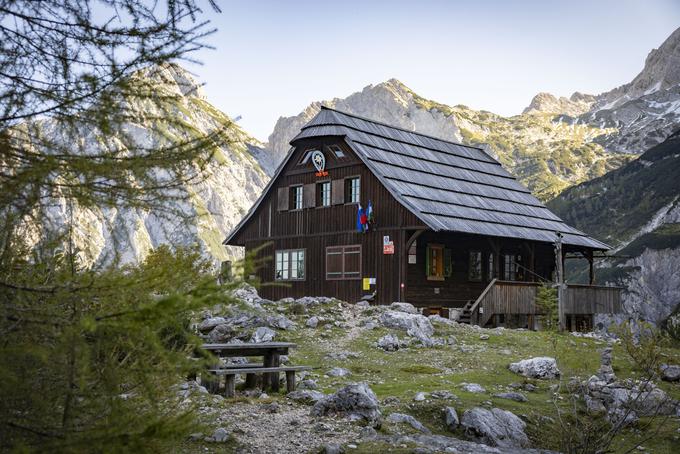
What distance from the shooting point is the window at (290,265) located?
97.7 ft

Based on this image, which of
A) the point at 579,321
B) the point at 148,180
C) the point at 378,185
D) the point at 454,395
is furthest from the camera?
the point at 579,321

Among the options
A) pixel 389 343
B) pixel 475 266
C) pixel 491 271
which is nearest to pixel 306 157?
pixel 475 266

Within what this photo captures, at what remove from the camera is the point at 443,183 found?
30.5m

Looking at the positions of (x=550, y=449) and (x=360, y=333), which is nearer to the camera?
(x=550, y=449)

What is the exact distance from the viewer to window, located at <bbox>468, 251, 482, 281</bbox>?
95.7ft

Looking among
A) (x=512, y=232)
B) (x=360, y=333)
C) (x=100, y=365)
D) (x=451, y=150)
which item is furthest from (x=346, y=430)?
(x=451, y=150)

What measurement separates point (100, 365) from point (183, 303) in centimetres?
107

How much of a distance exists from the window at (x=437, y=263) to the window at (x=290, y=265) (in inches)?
224

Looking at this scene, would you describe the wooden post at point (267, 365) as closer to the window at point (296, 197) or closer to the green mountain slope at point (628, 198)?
the window at point (296, 197)

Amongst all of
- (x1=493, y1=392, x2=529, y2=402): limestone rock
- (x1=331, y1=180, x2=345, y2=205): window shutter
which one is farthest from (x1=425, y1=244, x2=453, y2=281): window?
(x1=493, y1=392, x2=529, y2=402): limestone rock

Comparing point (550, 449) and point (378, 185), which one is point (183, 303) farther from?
point (378, 185)

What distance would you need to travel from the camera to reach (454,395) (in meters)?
11.7

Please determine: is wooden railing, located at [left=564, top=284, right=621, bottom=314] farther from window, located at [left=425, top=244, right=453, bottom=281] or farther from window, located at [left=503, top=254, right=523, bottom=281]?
window, located at [left=425, top=244, right=453, bottom=281]

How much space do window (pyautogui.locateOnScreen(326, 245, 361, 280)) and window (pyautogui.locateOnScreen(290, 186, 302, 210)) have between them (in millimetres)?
2932
